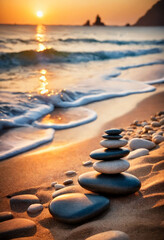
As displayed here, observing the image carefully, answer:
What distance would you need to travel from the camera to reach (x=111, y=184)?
5.84 feet

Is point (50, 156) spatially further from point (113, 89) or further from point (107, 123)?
point (113, 89)

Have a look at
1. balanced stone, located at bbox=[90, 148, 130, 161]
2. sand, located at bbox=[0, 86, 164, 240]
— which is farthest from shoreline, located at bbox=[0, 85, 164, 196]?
balanced stone, located at bbox=[90, 148, 130, 161]

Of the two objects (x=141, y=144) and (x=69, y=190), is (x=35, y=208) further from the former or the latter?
(x=141, y=144)

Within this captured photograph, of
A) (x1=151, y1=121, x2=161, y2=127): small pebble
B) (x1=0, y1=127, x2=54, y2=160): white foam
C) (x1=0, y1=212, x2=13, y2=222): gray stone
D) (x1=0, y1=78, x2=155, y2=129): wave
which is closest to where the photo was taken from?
(x1=0, y1=212, x2=13, y2=222): gray stone

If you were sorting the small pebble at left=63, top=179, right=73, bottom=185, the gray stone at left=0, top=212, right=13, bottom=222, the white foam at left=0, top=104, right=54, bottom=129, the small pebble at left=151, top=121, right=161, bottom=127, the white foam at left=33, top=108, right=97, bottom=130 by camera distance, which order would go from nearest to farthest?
the gray stone at left=0, top=212, right=13, bottom=222 → the small pebble at left=63, top=179, right=73, bottom=185 → the small pebble at left=151, top=121, right=161, bottom=127 → the white foam at left=33, top=108, right=97, bottom=130 → the white foam at left=0, top=104, right=54, bottom=129

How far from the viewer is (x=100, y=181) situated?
182cm

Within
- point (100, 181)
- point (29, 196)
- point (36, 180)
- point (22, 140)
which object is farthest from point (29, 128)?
point (100, 181)

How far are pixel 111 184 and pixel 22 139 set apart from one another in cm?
210

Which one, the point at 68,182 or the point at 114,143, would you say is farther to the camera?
the point at 68,182

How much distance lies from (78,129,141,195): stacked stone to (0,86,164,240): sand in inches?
3.6

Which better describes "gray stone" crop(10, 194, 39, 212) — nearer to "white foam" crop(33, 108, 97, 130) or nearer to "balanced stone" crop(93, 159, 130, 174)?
"balanced stone" crop(93, 159, 130, 174)

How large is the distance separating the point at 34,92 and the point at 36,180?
12.9 feet

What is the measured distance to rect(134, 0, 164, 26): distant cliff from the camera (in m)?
91.8

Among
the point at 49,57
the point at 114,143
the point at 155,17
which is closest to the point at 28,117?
the point at 114,143
